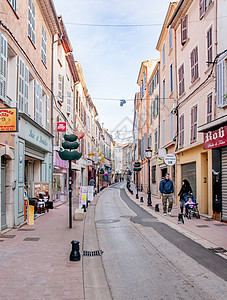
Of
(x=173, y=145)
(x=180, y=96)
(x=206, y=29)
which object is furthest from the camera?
(x=173, y=145)

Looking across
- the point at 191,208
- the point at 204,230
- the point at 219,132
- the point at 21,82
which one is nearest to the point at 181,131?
the point at 191,208

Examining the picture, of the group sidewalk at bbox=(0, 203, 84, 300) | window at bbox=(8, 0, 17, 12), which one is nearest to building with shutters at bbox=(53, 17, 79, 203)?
window at bbox=(8, 0, 17, 12)

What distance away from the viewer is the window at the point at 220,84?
1167 centimetres

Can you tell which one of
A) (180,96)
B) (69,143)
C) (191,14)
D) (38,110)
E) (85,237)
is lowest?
(85,237)

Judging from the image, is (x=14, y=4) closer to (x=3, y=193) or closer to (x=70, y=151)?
(x=70, y=151)

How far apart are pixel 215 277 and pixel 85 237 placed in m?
4.39

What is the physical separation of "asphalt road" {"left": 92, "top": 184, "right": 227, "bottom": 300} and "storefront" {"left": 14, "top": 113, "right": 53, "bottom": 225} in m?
3.06

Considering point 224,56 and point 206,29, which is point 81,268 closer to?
point 224,56

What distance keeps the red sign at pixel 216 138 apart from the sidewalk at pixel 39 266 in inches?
228

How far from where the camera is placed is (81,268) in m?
6.02

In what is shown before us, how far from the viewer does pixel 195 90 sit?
15336 millimetres

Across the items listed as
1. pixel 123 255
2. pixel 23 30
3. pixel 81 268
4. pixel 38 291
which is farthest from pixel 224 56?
pixel 38 291

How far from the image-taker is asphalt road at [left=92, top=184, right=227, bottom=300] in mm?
4867

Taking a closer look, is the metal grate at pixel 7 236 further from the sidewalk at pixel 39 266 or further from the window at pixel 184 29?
the window at pixel 184 29
